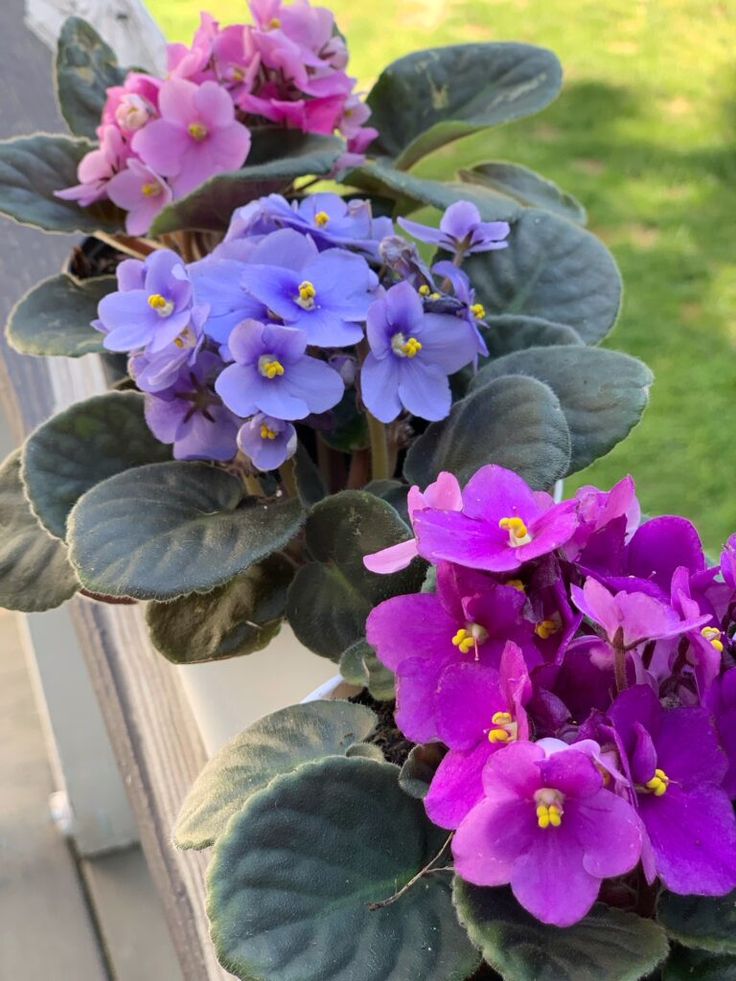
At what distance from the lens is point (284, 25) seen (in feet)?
2.43

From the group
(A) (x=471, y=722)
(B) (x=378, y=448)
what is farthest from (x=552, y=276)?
(A) (x=471, y=722)

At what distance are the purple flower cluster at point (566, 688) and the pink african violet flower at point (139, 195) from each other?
41cm

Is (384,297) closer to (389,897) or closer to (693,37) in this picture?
(389,897)

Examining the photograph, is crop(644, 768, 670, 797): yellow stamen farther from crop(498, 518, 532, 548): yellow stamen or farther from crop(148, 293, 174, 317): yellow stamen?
crop(148, 293, 174, 317): yellow stamen

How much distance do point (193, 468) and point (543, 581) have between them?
0.26 meters

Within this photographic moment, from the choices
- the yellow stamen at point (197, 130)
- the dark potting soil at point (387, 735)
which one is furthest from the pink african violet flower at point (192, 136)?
the dark potting soil at point (387, 735)

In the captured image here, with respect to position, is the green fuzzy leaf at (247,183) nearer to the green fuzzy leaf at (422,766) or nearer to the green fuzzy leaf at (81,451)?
the green fuzzy leaf at (81,451)

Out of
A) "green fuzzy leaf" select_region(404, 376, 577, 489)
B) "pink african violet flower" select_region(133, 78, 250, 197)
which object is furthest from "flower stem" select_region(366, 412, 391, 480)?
"pink african violet flower" select_region(133, 78, 250, 197)

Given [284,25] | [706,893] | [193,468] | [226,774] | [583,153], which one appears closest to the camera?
[706,893]

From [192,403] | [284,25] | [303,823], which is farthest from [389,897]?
[284,25]

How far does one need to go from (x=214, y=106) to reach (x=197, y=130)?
20 millimetres

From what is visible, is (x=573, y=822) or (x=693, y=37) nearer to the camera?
(x=573, y=822)

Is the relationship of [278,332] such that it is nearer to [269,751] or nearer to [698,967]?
[269,751]

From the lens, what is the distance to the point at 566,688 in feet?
1.19
